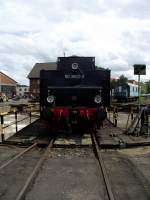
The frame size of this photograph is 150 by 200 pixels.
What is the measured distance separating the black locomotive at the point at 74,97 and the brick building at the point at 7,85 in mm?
95987

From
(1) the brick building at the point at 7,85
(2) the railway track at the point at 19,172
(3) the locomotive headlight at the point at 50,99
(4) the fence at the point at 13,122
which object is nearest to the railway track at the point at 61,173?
(2) the railway track at the point at 19,172

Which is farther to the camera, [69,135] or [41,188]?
[69,135]

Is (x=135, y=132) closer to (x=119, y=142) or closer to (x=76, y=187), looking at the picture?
(x=119, y=142)

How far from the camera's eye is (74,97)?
54.1 feet

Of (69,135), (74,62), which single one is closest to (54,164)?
(69,135)

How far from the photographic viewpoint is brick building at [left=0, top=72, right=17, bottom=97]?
374 feet

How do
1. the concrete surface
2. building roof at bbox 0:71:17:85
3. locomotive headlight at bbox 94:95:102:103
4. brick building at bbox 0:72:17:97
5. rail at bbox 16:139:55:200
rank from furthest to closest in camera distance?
1. building roof at bbox 0:71:17:85
2. brick building at bbox 0:72:17:97
3. locomotive headlight at bbox 94:95:102:103
4. the concrete surface
5. rail at bbox 16:139:55:200

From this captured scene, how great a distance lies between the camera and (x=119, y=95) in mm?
63312

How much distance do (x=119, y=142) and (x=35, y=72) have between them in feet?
368

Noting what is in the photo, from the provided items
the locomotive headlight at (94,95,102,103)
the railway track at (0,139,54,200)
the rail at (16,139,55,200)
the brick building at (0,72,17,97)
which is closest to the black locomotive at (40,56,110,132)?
the locomotive headlight at (94,95,102,103)

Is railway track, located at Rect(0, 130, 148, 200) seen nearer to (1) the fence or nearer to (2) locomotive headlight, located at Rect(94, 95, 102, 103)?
(1) the fence

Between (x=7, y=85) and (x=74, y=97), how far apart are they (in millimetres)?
105700

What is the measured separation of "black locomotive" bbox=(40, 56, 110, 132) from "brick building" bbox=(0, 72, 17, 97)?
315ft

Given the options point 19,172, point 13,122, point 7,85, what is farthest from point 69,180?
point 7,85
